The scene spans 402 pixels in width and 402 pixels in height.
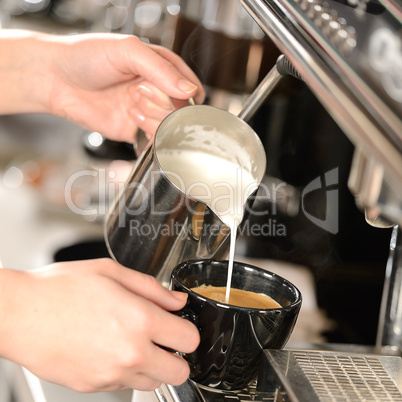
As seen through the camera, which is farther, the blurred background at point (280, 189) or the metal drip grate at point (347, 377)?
the blurred background at point (280, 189)

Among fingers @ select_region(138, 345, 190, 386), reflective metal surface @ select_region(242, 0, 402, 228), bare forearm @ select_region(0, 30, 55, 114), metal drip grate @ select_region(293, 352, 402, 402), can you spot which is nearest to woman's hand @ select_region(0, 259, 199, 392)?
fingers @ select_region(138, 345, 190, 386)

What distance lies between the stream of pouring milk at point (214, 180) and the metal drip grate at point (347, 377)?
172 millimetres

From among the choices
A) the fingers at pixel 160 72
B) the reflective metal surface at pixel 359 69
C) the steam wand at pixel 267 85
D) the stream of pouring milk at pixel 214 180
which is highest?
the reflective metal surface at pixel 359 69

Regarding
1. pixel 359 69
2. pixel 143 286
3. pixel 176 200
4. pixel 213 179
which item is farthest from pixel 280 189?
pixel 359 69

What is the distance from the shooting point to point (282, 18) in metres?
0.47

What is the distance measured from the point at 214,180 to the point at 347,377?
28 cm

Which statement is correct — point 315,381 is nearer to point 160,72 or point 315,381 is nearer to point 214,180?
point 214,180

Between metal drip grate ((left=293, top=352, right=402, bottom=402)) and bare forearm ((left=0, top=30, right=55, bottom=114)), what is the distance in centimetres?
65

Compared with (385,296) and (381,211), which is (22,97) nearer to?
(385,296)

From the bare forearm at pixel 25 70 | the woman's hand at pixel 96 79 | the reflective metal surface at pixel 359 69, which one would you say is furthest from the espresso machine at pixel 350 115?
the bare forearm at pixel 25 70

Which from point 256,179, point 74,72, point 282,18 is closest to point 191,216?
point 256,179

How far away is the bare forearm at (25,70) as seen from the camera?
3.24 ft

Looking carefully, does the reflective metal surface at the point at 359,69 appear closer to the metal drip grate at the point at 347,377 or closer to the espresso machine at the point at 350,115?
the espresso machine at the point at 350,115

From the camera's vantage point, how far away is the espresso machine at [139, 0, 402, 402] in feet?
1.12
